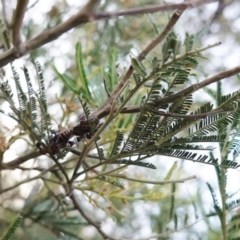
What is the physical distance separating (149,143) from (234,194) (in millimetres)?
140

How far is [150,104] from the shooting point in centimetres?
30

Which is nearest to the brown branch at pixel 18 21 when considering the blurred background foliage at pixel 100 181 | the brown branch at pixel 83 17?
the brown branch at pixel 83 17

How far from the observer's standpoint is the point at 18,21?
242mm

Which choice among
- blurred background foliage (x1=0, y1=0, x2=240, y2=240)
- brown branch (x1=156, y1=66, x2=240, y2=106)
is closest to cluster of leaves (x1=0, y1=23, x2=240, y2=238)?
brown branch (x1=156, y1=66, x2=240, y2=106)

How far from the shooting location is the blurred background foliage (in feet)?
1.70

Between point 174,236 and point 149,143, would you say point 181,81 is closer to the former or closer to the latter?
point 149,143

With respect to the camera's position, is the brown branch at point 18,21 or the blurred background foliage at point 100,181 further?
the blurred background foliage at point 100,181

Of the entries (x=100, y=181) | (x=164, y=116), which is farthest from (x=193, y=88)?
(x=100, y=181)

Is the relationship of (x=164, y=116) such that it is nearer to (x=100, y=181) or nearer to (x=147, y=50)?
(x=147, y=50)

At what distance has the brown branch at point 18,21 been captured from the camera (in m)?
0.23

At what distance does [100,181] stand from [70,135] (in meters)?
0.14

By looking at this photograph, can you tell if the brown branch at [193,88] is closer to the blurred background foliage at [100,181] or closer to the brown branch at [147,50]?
the brown branch at [147,50]

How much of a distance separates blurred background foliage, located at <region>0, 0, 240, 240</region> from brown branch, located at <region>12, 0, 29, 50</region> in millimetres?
198

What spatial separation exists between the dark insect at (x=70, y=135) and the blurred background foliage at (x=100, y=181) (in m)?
0.10
